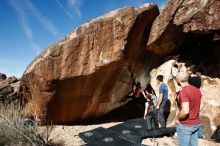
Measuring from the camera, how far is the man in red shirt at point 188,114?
4113 millimetres

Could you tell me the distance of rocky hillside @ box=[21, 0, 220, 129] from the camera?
30.1 feet

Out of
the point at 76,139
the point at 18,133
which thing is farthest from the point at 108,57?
the point at 18,133

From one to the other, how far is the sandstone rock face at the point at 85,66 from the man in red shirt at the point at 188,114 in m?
5.33

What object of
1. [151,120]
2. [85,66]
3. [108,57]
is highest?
[108,57]

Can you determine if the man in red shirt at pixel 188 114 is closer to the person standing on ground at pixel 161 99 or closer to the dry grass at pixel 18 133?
the person standing on ground at pixel 161 99

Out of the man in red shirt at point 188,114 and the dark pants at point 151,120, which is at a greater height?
the man in red shirt at point 188,114

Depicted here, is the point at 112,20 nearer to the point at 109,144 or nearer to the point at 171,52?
the point at 171,52

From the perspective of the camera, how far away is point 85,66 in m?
9.36

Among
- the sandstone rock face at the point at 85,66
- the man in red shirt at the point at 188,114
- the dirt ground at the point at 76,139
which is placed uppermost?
the sandstone rock face at the point at 85,66

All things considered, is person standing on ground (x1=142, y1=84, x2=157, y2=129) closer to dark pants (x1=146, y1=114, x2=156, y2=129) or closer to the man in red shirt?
dark pants (x1=146, y1=114, x2=156, y2=129)

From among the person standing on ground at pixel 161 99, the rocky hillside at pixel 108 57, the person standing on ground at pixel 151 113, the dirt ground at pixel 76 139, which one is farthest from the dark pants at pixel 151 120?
the rocky hillside at pixel 108 57

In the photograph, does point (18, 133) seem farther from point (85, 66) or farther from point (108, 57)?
point (108, 57)

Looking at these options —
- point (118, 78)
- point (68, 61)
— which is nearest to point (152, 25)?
point (118, 78)

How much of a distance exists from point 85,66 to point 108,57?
723 millimetres
